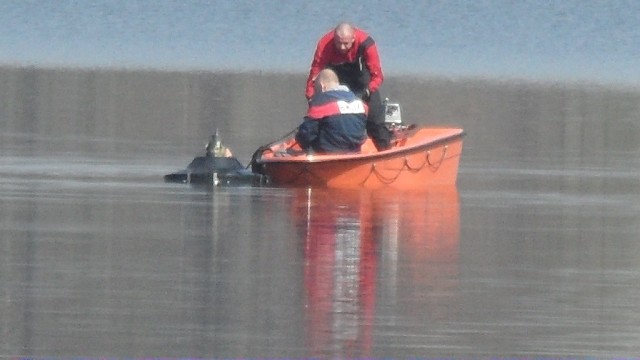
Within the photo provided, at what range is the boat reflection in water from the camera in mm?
Result: 12617

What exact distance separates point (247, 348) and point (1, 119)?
57.3 ft

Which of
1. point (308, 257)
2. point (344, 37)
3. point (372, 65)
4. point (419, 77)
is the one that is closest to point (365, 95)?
point (372, 65)

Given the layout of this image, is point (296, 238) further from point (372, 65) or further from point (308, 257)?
point (372, 65)

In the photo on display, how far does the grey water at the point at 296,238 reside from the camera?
40.5 feet

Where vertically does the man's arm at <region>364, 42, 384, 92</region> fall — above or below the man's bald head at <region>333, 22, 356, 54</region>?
below

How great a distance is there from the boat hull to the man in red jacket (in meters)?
0.23

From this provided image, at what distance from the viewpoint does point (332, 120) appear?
20578mm

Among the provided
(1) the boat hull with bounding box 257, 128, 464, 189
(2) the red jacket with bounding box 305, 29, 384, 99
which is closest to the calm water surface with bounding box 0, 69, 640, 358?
(1) the boat hull with bounding box 257, 128, 464, 189

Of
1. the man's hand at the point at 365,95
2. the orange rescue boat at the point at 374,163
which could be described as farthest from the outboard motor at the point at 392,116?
the man's hand at the point at 365,95

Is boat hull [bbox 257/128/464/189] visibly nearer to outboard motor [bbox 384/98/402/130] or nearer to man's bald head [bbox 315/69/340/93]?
outboard motor [bbox 384/98/402/130]

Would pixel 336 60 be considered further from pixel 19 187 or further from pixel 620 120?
pixel 620 120

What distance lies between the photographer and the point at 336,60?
2159 centimetres

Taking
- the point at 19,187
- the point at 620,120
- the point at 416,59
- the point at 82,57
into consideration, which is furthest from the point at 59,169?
the point at 416,59

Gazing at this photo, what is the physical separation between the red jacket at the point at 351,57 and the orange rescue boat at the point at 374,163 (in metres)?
0.61
